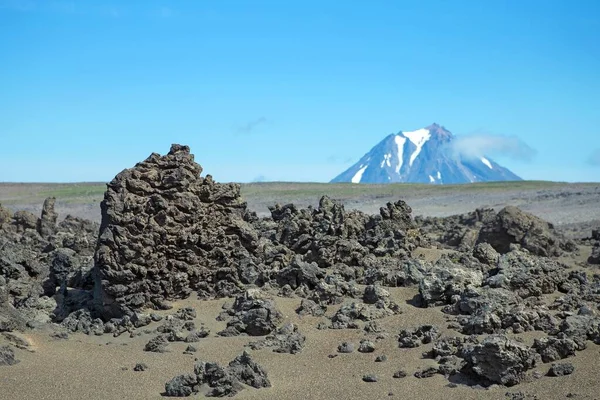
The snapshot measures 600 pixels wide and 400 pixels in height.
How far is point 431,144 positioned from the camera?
198500 mm

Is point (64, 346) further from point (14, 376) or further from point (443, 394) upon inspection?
point (443, 394)

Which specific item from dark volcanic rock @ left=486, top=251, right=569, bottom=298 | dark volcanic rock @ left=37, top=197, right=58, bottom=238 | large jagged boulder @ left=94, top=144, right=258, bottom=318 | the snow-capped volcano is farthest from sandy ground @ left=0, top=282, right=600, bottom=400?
the snow-capped volcano

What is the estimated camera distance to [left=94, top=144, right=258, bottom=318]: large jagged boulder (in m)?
15.5

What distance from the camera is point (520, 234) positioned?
23.2 meters

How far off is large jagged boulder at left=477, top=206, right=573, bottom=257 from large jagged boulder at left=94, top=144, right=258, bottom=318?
8.57 m

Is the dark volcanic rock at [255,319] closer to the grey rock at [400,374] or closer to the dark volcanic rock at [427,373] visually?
the grey rock at [400,374]

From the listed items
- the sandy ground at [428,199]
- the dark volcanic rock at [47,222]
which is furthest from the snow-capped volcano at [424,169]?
the dark volcanic rock at [47,222]

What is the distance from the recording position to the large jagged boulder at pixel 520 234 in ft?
75.0

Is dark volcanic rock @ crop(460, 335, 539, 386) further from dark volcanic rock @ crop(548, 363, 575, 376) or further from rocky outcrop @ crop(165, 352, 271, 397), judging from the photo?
rocky outcrop @ crop(165, 352, 271, 397)

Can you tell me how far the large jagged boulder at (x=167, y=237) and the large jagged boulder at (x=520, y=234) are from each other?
8574 mm

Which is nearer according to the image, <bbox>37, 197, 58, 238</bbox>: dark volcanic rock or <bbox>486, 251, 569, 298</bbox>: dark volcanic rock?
<bbox>486, 251, 569, 298</bbox>: dark volcanic rock

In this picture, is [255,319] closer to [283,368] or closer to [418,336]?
[283,368]

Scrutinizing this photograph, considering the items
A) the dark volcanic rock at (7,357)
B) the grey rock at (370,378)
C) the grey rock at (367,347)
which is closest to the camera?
the grey rock at (370,378)

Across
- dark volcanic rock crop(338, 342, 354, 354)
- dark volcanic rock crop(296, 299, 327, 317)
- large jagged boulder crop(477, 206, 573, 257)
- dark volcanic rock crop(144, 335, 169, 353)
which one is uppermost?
large jagged boulder crop(477, 206, 573, 257)
